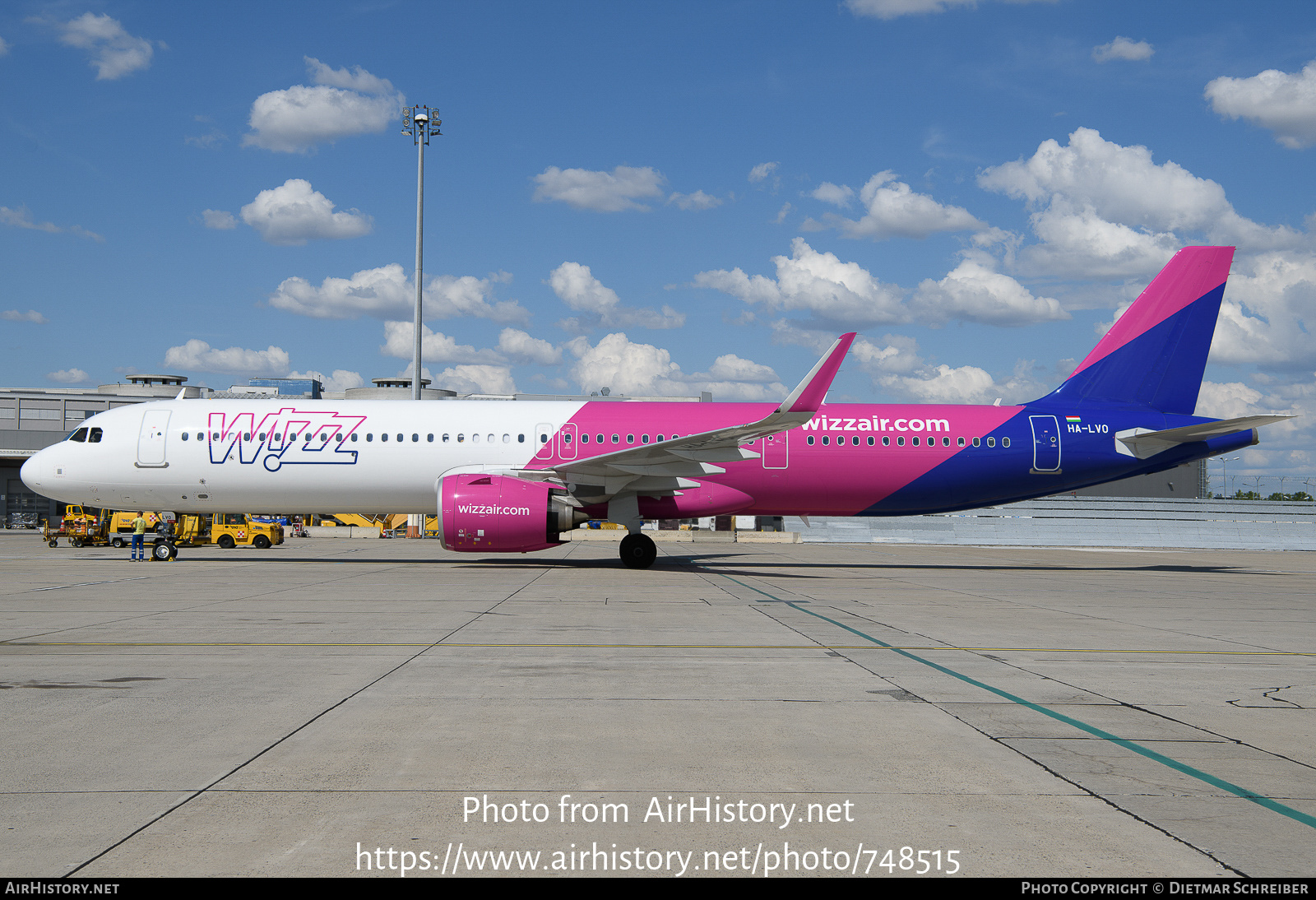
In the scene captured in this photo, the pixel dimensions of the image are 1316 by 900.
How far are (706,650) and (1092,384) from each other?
746 inches

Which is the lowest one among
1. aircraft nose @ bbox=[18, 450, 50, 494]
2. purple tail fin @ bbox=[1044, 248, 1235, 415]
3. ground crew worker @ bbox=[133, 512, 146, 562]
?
ground crew worker @ bbox=[133, 512, 146, 562]

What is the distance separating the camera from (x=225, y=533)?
107 ft

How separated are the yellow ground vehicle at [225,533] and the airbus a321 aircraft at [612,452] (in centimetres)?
975

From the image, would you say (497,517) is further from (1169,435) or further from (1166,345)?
(1166,345)

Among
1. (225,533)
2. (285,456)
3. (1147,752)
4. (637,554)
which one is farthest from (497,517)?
(225,533)

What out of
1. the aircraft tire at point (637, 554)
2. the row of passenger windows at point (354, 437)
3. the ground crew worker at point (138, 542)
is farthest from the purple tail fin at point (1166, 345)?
the ground crew worker at point (138, 542)

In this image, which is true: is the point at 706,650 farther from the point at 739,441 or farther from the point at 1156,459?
the point at 1156,459

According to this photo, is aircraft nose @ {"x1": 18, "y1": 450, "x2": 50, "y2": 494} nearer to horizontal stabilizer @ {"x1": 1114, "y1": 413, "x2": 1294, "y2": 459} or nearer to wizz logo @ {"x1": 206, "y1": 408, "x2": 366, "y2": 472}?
wizz logo @ {"x1": 206, "y1": 408, "x2": 366, "y2": 472}

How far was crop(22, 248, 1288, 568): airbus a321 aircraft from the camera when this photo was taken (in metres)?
20.9

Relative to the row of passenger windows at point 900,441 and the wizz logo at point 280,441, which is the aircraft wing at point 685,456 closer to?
the row of passenger windows at point 900,441

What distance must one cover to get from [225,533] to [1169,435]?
3115 cm

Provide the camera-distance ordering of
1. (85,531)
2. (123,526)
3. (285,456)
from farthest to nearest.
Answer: (123,526) < (85,531) < (285,456)

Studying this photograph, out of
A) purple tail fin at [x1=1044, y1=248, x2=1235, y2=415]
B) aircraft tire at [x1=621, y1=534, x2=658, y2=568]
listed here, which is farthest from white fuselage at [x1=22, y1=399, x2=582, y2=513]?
purple tail fin at [x1=1044, y1=248, x2=1235, y2=415]
